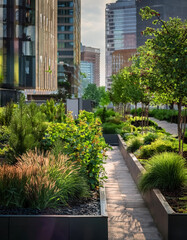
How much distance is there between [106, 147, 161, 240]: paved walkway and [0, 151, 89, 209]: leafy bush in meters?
0.87

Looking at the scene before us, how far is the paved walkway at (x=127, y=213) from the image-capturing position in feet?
18.8

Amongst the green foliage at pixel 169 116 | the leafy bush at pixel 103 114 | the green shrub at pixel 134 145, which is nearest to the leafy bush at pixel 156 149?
the green shrub at pixel 134 145

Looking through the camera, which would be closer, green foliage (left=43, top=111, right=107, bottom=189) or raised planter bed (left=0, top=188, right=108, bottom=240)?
raised planter bed (left=0, top=188, right=108, bottom=240)

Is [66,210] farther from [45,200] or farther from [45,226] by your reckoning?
[45,226]

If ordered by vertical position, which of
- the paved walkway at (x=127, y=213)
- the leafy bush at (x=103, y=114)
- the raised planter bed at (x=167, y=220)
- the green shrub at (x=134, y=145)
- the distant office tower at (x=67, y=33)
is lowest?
the paved walkway at (x=127, y=213)

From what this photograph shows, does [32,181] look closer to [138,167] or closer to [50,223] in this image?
[50,223]

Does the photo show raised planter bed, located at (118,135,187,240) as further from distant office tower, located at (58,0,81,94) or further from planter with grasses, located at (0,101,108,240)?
distant office tower, located at (58,0,81,94)

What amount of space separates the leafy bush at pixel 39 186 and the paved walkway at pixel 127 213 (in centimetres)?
87

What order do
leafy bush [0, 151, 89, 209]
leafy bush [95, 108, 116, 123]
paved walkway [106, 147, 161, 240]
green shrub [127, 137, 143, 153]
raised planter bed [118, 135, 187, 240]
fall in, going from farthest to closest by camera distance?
leafy bush [95, 108, 116, 123], green shrub [127, 137, 143, 153], paved walkway [106, 147, 161, 240], leafy bush [0, 151, 89, 209], raised planter bed [118, 135, 187, 240]

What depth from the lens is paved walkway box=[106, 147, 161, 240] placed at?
5730 millimetres

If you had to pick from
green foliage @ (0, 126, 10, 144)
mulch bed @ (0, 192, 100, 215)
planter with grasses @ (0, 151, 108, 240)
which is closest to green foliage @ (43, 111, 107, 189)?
planter with grasses @ (0, 151, 108, 240)

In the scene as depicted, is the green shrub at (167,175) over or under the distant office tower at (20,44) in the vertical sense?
under

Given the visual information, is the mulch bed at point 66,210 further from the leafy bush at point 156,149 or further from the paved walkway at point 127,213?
the leafy bush at point 156,149

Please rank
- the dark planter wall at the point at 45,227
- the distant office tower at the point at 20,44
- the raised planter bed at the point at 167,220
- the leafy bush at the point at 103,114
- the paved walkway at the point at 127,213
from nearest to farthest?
1. the dark planter wall at the point at 45,227
2. the raised planter bed at the point at 167,220
3. the paved walkway at the point at 127,213
4. the leafy bush at the point at 103,114
5. the distant office tower at the point at 20,44
